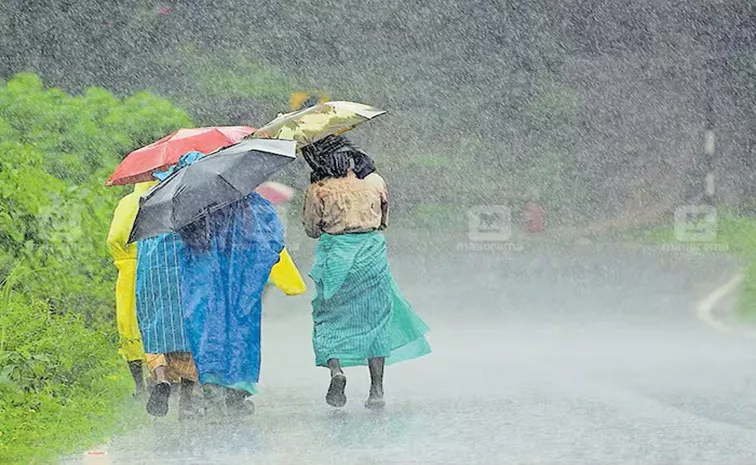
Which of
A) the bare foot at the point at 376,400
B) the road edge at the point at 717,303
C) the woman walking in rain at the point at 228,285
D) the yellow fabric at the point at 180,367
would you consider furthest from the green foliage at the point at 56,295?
the road edge at the point at 717,303

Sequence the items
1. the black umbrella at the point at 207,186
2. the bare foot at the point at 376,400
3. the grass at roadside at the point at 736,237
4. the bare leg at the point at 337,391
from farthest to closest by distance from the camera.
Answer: the grass at roadside at the point at 736,237
the bare foot at the point at 376,400
the bare leg at the point at 337,391
the black umbrella at the point at 207,186

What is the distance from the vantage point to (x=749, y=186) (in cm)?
2962

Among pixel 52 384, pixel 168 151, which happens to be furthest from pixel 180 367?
pixel 168 151

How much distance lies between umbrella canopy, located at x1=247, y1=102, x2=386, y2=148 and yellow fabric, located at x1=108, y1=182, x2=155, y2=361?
0.89 metres

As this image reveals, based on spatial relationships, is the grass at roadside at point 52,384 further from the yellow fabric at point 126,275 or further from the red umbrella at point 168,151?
the red umbrella at point 168,151

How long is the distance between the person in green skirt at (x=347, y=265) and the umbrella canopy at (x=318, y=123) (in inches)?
5.9

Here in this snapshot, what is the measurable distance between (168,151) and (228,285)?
0.96m

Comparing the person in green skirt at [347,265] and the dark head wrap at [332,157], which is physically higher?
Result: the dark head wrap at [332,157]

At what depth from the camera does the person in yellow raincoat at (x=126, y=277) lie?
33.6 feet

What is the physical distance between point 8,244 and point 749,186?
2057 cm

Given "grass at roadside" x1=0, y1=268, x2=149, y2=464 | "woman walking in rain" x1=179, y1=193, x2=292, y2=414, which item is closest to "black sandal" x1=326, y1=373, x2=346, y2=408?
"woman walking in rain" x1=179, y1=193, x2=292, y2=414

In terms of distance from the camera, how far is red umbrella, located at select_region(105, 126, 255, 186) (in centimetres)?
1022

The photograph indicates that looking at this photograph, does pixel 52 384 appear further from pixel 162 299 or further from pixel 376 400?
pixel 376 400

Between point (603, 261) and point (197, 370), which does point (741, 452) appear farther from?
point (603, 261)
